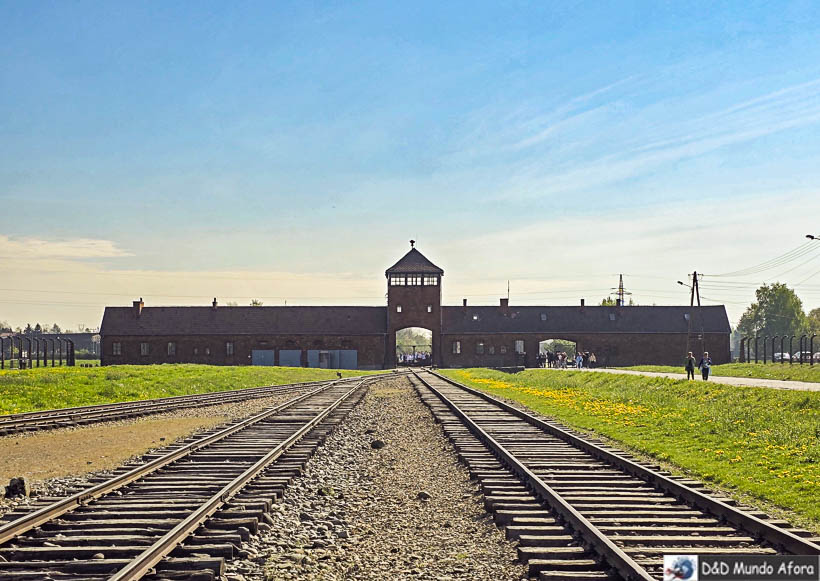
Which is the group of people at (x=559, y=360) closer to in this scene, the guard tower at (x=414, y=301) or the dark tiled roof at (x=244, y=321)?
the guard tower at (x=414, y=301)

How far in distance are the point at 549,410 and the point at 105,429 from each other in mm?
11848

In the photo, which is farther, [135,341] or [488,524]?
[135,341]

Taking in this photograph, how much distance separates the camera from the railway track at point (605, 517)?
21.2ft

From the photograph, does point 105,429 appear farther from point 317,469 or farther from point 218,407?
point 317,469

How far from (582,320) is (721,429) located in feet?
200

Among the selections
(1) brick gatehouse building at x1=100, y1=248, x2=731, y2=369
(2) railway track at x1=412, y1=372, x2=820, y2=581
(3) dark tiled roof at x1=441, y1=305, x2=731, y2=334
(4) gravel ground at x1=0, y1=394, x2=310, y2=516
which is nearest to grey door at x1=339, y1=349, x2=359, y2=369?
(1) brick gatehouse building at x1=100, y1=248, x2=731, y2=369

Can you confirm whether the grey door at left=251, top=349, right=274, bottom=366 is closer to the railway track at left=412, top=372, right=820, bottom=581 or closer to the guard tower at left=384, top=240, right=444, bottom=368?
the guard tower at left=384, top=240, right=444, bottom=368

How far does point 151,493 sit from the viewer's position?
954cm

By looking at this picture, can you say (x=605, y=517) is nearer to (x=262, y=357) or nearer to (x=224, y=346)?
(x=262, y=357)

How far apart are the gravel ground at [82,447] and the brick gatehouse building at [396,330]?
49.0m

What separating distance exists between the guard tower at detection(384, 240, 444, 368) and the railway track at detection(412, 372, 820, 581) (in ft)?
195

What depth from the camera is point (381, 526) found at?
8.33 m

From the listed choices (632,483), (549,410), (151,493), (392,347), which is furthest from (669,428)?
(392,347)

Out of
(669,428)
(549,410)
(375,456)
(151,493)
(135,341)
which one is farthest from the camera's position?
(135,341)
